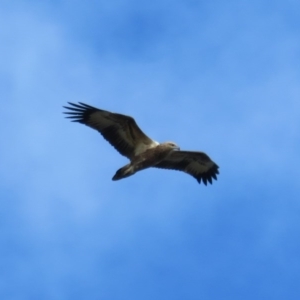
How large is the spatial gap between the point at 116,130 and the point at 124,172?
1356 millimetres

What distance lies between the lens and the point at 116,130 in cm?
2517

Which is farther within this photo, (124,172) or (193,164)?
(193,164)

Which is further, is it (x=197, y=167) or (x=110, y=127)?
(x=197, y=167)

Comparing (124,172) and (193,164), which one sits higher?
(193,164)

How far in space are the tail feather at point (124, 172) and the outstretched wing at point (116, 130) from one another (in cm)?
63

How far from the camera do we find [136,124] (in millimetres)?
24875

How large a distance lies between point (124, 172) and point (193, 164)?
9.79 ft

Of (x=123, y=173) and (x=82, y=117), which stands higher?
(x=82, y=117)

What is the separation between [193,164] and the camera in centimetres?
2672

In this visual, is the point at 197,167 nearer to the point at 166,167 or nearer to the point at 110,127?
the point at 166,167

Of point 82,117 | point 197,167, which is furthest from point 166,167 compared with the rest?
point 82,117

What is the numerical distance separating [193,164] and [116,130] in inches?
109

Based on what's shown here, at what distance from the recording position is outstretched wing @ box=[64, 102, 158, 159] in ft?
82.1

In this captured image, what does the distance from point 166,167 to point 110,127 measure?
86.9 inches
